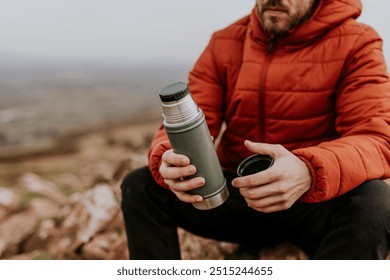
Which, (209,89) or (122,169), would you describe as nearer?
(209,89)

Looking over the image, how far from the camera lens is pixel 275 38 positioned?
1.85 m

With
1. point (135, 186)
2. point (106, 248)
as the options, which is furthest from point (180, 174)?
point (106, 248)

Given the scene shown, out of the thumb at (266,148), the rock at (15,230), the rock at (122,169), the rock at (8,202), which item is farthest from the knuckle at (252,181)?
the rock at (8,202)

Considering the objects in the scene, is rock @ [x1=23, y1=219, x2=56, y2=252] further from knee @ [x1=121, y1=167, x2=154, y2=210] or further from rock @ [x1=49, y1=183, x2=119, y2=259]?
knee @ [x1=121, y1=167, x2=154, y2=210]

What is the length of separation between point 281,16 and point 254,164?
72cm

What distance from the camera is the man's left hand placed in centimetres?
131

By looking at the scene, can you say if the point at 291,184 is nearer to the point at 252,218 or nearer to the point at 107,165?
the point at 252,218

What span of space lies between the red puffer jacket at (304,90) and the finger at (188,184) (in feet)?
0.84

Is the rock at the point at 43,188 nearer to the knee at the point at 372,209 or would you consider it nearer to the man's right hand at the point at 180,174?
the man's right hand at the point at 180,174

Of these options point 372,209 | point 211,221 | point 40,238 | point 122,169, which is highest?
point 372,209

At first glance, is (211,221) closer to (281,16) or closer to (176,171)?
(176,171)

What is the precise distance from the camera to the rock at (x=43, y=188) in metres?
3.31

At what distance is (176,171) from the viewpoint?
4.52 ft

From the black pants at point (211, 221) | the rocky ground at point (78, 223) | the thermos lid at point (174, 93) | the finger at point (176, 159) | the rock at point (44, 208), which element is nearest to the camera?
the thermos lid at point (174, 93)
